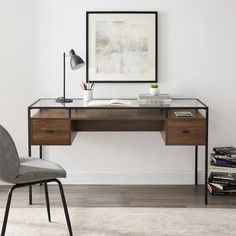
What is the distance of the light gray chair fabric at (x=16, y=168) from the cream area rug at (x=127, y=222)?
0.41 m

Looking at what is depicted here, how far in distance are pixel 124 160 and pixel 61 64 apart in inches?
36.5

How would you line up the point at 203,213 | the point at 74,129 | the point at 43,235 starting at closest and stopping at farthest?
the point at 43,235, the point at 203,213, the point at 74,129

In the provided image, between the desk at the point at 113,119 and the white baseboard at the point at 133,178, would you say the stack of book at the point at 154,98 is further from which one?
the white baseboard at the point at 133,178

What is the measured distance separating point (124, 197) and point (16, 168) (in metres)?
1.34

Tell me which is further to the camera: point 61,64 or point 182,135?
point 61,64

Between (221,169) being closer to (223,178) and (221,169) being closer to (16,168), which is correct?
(223,178)

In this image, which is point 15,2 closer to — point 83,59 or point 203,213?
point 83,59

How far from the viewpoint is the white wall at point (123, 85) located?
4.40 meters

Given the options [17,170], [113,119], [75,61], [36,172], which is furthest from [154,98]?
[17,170]

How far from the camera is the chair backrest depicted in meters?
2.93

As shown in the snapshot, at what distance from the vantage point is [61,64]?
4.45 meters

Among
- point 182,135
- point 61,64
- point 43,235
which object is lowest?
point 43,235

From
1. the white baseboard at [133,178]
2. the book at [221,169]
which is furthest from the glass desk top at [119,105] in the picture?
the white baseboard at [133,178]

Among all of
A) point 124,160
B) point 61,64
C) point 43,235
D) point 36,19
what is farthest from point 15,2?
point 43,235
